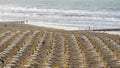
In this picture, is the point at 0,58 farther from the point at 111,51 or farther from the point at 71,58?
the point at 111,51

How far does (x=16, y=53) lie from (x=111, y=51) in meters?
5.93

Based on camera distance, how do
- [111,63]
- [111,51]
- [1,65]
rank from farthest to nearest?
[111,51] < [111,63] < [1,65]

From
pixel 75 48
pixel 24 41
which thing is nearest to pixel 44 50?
pixel 75 48

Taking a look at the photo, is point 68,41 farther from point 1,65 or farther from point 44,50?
point 1,65

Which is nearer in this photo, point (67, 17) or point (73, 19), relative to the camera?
point (73, 19)

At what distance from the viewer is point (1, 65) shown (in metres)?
17.1

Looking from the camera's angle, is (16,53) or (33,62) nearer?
(33,62)

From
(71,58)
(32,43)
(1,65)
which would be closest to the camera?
(1,65)

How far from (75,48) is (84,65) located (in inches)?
198

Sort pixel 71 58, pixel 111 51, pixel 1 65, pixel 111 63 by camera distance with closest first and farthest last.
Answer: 1. pixel 1 65
2. pixel 111 63
3. pixel 71 58
4. pixel 111 51

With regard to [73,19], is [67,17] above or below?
below

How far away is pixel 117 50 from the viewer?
→ 73.5 feet

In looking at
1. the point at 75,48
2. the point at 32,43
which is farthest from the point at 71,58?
the point at 32,43

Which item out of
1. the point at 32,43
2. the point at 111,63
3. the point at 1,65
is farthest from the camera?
the point at 32,43
